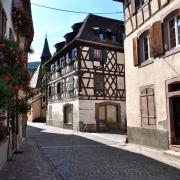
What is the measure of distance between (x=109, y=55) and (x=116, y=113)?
520 cm

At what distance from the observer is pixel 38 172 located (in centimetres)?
798

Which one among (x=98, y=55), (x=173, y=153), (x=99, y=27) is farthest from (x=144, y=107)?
(x=99, y=27)

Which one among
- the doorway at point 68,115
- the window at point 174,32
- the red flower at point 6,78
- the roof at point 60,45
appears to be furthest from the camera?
the roof at point 60,45

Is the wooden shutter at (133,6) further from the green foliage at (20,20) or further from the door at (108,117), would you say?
the door at (108,117)

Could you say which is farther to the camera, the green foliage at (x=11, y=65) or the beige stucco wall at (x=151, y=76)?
the beige stucco wall at (x=151, y=76)

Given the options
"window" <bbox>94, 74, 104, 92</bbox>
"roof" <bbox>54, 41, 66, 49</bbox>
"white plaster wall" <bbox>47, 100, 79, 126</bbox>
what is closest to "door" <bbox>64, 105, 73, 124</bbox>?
"white plaster wall" <bbox>47, 100, 79, 126</bbox>

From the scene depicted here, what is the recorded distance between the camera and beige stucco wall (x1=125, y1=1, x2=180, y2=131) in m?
10.6

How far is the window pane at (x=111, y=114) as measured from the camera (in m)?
25.6

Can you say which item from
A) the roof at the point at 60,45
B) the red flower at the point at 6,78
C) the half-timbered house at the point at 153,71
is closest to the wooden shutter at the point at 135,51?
the half-timbered house at the point at 153,71

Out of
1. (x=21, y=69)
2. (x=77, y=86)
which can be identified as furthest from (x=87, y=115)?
(x=21, y=69)

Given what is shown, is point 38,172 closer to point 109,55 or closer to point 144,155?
point 144,155

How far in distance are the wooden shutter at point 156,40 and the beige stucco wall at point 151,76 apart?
247 mm

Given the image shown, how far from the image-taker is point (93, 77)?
2512 cm

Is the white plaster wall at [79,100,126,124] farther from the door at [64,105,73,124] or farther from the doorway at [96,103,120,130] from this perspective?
the door at [64,105,73,124]
